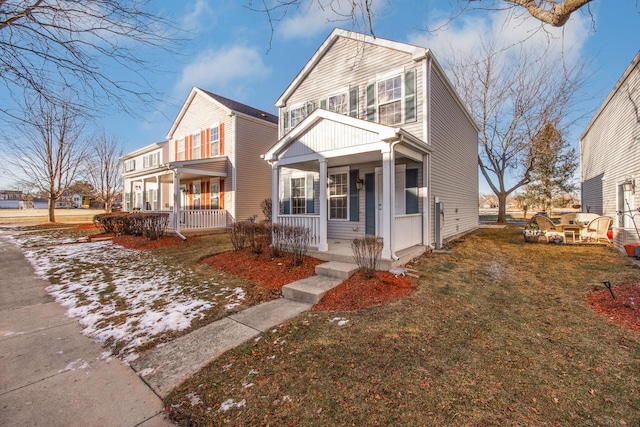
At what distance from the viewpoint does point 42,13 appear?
2949mm

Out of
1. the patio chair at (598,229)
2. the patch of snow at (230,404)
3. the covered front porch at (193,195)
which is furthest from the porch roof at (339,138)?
the patio chair at (598,229)

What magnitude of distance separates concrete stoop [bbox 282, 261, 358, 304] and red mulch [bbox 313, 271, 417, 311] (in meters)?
0.12

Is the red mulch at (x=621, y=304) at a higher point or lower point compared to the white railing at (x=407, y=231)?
lower

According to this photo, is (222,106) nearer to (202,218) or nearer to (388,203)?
(202,218)

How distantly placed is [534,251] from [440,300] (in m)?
6.09

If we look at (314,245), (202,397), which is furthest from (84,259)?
(202,397)

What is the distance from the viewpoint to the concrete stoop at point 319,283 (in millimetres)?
4508

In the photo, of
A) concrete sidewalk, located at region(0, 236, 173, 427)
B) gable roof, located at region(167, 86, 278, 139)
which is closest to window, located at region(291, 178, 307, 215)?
gable roof, located at region(167, 86, 278, 139)

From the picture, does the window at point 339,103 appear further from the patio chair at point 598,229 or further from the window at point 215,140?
the patio chair at point 598,229

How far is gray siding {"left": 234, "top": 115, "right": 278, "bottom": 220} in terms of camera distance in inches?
554

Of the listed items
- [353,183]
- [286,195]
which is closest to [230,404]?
[353,183]

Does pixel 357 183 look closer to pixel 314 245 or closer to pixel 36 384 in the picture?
pixel 314 245

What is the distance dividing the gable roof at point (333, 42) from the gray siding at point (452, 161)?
34.8 inches

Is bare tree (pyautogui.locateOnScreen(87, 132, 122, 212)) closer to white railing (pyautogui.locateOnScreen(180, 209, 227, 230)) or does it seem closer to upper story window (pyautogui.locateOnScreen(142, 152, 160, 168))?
upper story window (pyautogui.locateOnScreen(142, 152, 160, 168))
